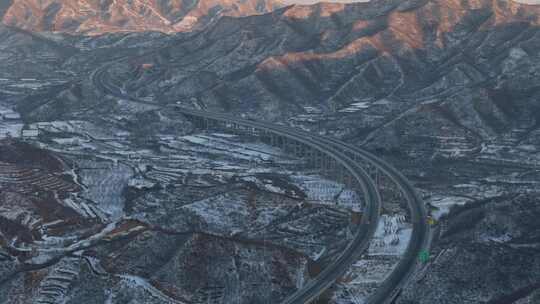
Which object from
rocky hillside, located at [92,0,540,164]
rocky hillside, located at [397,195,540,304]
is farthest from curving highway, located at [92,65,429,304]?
rocky hillside, located at [92,0,540,164]

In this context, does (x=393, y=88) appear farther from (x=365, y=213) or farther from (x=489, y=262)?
(x=489, y=262)

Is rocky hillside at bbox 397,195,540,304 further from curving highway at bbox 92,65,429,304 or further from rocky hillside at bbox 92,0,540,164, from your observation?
rocky hillside at bbox 92,0,540,164

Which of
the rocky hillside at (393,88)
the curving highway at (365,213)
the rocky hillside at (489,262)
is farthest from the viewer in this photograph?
the rocky hillside at (393,88)

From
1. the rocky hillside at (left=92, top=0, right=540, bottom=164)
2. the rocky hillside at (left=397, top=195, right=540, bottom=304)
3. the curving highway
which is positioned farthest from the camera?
the rocky hillside at (left=92, top=0, right=540, bottom=164)

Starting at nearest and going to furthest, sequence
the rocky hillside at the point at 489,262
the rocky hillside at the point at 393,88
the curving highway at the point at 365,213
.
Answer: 1. the rocky hillside at the point at 489,262
2. the curving highway at the point at 365,213
3. the rocky hillside at the point at 393,88

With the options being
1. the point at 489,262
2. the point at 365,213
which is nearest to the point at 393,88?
the point at 365,213

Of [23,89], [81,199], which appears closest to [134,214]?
[81,199]

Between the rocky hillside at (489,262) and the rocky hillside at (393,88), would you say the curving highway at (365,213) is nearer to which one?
the rocky hillside at (489,262)

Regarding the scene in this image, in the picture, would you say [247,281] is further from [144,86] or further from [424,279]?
[144,86]

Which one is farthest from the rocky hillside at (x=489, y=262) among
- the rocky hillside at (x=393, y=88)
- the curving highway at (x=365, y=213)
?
the rocky hillside at (x=393, y=88)
